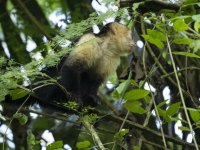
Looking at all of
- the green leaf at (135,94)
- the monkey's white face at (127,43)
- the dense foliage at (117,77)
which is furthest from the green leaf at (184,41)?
the monkey's white face at (127,43)

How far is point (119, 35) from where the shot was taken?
3422mm

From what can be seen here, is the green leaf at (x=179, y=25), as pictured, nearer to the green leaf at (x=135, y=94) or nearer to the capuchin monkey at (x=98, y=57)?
the green leaf at (x=135, y=94)

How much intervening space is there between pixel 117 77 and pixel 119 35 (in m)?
0.25

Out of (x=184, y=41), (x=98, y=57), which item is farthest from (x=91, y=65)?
(x=184, y=41)

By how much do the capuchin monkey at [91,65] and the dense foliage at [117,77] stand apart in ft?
0.25

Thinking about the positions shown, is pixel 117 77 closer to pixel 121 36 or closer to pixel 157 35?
pixel 121 36

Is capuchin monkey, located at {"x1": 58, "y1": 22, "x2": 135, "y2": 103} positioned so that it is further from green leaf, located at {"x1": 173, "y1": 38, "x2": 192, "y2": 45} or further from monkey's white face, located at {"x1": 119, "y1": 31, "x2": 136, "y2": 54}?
green leaf, located at {"x1": 173, "y1": 38, "x2": 192, "y2": 45}

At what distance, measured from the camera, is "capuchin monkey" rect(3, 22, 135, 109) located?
9.99 ft

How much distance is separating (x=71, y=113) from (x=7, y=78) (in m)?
1.10

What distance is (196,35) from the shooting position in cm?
204

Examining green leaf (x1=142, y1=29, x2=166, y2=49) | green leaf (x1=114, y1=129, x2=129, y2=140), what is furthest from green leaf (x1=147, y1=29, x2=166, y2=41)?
green leaf (x1=114, y1=129, x2=129, y2=140)

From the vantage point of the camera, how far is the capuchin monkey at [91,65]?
304 centimetres

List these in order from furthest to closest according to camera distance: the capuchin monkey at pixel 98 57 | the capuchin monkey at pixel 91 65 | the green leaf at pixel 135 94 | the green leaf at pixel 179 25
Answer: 1. the capuchin monkey at pixel 98 57
2. the capuchin monkey at pixel 91 65
3. the green leaf at pixel 135 94
4. the green leaf at pixel 179 25

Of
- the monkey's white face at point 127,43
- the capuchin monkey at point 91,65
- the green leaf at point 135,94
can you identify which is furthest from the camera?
the monkey's white face at point 127,43
